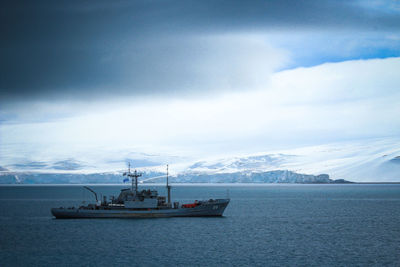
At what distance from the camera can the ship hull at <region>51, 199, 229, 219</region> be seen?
105 meters

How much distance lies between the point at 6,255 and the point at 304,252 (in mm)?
38908

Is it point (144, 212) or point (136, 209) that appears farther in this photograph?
point (136, 209)

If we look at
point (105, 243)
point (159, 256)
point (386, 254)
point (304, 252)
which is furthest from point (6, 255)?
point (386, 254)

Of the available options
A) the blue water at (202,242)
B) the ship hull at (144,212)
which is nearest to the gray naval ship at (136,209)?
the ship hull at (144,212)

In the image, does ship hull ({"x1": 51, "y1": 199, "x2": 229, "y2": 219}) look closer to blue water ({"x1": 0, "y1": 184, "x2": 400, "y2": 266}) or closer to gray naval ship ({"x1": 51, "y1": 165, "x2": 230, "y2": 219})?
gray naval ship ({"x1": 51, "y1": 165, "x2": 230, "y2": 219})

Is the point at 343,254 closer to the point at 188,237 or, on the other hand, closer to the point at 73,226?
the point at 188,237

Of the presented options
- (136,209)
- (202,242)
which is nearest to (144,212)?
(136,209)

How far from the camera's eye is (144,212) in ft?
344

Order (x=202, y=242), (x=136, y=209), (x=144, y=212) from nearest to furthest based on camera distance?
1. (x=202, y=242)
2. (x=144, y=212)
3. (x=136, y=209)

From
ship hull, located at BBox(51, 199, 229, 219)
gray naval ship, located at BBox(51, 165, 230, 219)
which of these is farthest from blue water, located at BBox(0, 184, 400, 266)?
gray naval ship, located at BBox(51, 165, 230, 219)

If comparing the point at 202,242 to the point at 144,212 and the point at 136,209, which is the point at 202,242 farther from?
the point at 136,209

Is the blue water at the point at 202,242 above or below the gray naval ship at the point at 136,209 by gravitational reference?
below

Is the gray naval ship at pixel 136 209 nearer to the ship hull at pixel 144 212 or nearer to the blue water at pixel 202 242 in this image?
the ship hull at pixel 144 212

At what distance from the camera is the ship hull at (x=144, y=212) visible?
105125 millimetres
